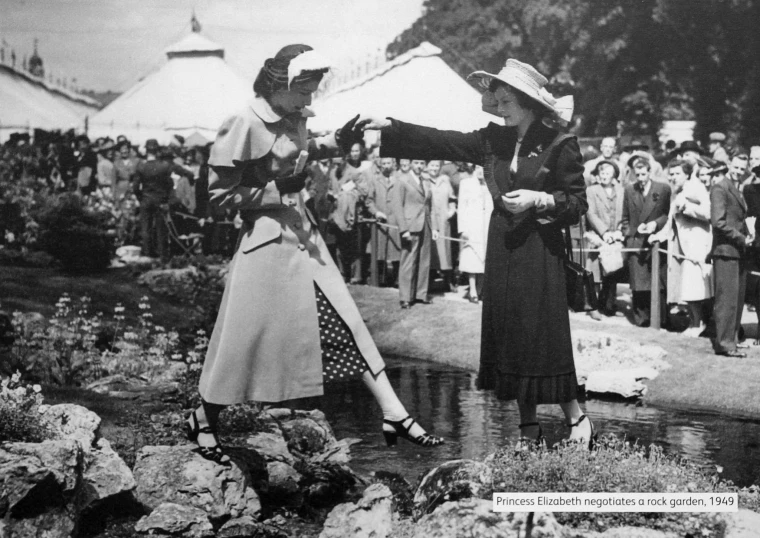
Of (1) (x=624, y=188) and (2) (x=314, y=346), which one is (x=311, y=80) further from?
(1) (x=624, y=188)

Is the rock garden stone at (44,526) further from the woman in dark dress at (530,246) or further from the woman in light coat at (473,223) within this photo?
the woman in light coat at (473,223)

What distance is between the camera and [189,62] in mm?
19188

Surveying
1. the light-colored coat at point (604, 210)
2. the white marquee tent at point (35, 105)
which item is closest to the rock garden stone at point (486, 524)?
the light-colored coat at point (604, 210)

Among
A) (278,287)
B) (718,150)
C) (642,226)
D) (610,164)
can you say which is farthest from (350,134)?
(718,150)

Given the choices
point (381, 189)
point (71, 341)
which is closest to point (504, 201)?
point (71, 341)

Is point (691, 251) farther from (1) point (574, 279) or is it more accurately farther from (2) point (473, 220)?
(1) point (574, 279)

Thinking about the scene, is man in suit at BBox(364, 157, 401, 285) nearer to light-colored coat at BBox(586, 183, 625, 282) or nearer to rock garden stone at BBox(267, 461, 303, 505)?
light-colored coat at BBox(586, 183, 625, 282)

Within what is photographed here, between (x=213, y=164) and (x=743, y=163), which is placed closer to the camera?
(x=213, y=164)

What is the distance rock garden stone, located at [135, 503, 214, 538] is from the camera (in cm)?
601

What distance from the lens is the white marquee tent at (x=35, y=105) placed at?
16.3 meters

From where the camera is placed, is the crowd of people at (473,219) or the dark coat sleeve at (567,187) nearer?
the dark coat sleeve at (567,187)

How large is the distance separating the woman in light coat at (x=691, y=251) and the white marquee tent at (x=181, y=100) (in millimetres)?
7049

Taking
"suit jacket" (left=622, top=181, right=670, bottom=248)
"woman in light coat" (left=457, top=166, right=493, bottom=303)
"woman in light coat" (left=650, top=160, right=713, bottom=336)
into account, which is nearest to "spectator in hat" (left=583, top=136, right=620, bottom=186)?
"suit jacket" (left=622, top=181, right=670, bottom=248)

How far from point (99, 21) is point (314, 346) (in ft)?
22.1
